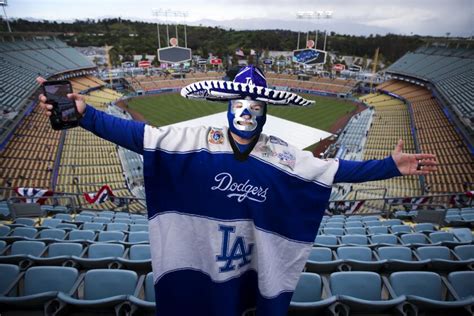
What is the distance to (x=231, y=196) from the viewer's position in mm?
2096

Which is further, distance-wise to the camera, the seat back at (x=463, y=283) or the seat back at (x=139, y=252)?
the seat back at (x=139, y=252)

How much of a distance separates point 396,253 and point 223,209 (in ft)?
12.0

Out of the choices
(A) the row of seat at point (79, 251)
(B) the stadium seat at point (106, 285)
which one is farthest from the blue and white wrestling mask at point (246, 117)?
(A) the row of seat at point (79, 251)

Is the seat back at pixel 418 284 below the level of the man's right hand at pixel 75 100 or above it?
below

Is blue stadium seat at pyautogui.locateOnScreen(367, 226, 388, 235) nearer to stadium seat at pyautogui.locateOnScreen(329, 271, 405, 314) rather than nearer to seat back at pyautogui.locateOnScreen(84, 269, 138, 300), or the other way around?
stadium seat at pyautogui.locateOnScreen(329, 271, 405, 314)

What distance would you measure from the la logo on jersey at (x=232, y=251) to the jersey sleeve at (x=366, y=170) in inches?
33.8

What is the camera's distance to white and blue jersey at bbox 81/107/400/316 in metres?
2.11

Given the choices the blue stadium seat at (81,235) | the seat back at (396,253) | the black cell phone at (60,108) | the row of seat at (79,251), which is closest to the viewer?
the black cell phone at (60,108)

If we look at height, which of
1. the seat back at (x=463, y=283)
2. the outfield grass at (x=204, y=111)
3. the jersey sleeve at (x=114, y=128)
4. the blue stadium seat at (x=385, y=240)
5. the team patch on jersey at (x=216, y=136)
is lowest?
the outfield grass at (x=204, y=111)

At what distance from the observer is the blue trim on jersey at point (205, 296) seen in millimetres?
2215

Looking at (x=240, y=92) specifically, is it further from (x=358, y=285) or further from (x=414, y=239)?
(x=414, y=239)

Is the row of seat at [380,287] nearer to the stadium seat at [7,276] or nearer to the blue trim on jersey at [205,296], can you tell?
the blue trim on jersey at [205,296]

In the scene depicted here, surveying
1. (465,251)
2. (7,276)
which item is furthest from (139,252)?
(465,251)

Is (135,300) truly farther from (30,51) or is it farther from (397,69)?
(397,69)
